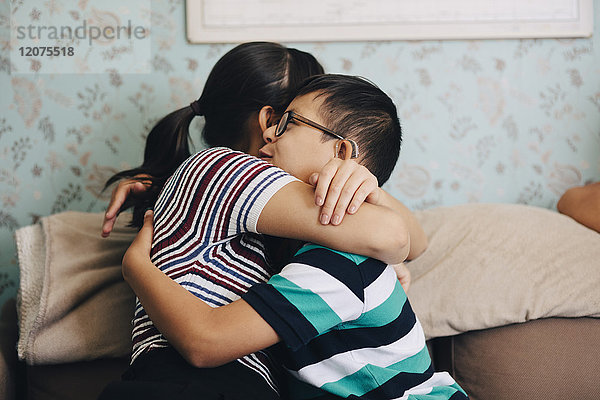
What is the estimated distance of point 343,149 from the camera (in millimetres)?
930

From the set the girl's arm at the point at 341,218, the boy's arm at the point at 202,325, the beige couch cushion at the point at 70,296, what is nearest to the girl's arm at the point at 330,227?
the girl's arm at the point at 341,218

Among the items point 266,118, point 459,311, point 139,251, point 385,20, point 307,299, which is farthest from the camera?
point 385,20

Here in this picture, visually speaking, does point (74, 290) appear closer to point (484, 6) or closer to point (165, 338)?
point (165, 338)

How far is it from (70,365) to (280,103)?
32.6 inches

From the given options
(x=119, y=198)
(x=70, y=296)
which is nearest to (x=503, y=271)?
(x=119, y=198)

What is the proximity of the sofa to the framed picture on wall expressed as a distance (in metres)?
0.73

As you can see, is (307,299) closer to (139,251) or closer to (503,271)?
(139,251)

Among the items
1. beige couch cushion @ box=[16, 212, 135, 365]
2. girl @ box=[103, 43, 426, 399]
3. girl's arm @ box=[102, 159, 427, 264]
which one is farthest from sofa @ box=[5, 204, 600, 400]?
girl's arm @ box=[102, 159, 427, 264]

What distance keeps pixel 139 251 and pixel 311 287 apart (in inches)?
13.2

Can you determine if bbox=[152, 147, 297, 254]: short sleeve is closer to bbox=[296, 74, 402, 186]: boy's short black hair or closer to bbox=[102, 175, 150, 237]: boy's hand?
bbox=[296, 74, 402, 186]: boy's short black hair

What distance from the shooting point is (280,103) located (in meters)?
1.15

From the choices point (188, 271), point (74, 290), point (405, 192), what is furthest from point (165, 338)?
point (405, 192)

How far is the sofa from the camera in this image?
1.19 m

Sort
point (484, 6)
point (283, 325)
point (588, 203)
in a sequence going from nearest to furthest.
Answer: point (283, 325), point (588, 203), point (484, 6)
